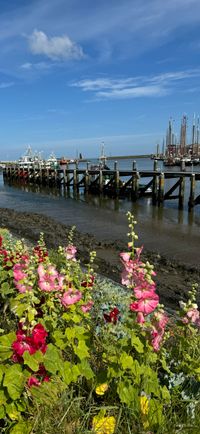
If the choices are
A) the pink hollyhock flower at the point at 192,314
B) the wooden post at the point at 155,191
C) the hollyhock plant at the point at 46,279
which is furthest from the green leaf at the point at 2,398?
the wooden post at the point at 155,191

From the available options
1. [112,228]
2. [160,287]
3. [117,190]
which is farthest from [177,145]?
[160,287]

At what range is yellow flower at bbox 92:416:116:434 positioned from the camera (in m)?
2.30

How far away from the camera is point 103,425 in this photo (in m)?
2.33

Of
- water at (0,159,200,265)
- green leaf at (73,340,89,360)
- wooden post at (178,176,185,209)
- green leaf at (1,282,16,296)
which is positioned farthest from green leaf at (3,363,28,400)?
wooden post at (178,176,185,209)

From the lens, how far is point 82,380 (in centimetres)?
281

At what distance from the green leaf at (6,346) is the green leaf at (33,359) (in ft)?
0.41

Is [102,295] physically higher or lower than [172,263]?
higher

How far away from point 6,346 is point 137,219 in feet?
59.1

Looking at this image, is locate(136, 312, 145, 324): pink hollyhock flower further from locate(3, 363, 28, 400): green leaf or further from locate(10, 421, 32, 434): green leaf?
locate(10, 421, 32, 434): green leaf

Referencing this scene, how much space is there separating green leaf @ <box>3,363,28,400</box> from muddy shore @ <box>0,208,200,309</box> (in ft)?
18.2

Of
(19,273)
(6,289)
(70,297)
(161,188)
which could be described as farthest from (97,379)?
(161,188)

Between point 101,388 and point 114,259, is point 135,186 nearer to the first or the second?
point 114,259

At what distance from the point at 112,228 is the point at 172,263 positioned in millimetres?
6622

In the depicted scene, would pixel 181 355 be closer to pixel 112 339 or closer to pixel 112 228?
pixel 112 339
